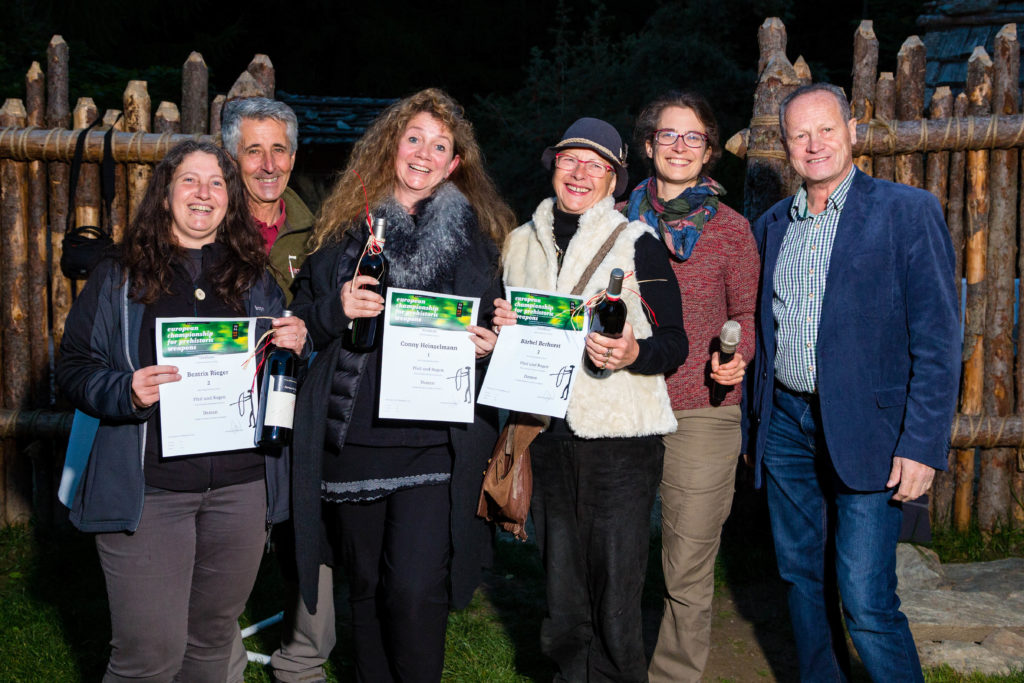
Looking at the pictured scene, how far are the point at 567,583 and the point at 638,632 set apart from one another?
35 centimetres

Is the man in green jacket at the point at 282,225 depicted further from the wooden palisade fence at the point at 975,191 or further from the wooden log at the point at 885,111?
the wooden log at the point at 885,111

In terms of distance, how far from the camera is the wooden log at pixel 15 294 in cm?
621

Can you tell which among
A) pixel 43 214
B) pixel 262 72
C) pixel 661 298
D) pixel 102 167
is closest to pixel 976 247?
pixel 661 298

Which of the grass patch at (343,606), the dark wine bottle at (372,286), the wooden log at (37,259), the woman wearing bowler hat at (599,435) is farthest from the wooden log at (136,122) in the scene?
the woman wearing bowler hat at (599,435)

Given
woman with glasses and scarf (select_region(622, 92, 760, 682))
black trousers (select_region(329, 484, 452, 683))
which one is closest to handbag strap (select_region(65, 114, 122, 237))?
black trousers (select_region(329, 484, 452, 683))

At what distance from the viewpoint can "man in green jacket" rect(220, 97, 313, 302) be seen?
416cm

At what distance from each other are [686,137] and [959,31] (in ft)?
29.0

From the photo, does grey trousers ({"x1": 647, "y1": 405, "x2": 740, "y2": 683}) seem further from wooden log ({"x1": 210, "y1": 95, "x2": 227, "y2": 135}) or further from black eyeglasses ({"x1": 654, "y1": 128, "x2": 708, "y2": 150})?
wooden log ({"x1": 210, "y1": 95, "x2": 227, "y2": 135})

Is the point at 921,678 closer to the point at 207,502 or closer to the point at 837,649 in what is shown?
the point at 837,649

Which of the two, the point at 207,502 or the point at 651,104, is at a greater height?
the point at 651,104

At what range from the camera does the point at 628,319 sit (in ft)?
11.6

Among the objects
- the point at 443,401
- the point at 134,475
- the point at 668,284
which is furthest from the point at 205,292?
the point at 668,284

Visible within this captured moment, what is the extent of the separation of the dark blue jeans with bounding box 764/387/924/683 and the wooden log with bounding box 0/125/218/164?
13.8 ft

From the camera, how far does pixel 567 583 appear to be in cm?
366
